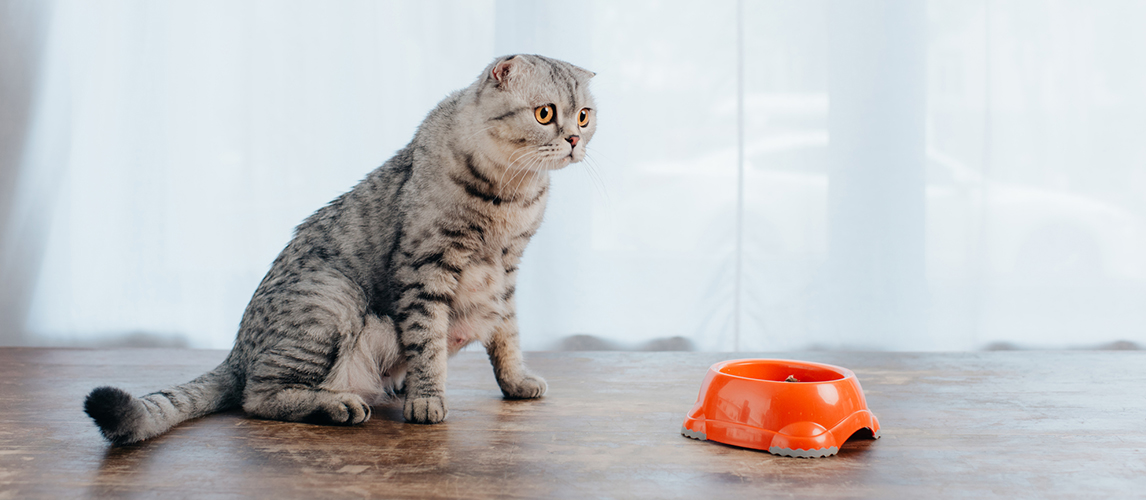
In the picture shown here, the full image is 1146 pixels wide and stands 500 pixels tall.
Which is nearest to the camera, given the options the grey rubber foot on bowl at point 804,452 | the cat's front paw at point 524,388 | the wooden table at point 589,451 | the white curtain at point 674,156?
the wooden table at point 589,451

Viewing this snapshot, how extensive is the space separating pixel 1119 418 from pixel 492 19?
194 centimetres

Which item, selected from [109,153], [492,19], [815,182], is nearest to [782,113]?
[815,182]

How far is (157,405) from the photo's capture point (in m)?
1.16

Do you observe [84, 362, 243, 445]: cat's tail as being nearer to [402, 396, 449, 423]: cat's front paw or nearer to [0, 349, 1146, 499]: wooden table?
[0, 349, 1146, 499]: wooden table

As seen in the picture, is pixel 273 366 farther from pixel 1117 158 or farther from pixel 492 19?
Result: pixel 1117 158

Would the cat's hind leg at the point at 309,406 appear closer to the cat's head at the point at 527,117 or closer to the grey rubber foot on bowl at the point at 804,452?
the cat's head at the point at 527,117

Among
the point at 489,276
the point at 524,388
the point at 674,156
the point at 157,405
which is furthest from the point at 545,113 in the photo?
the point at 674,156

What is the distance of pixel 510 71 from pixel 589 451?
67 cm

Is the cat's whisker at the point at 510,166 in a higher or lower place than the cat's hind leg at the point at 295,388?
higher

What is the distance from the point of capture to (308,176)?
2.35 m

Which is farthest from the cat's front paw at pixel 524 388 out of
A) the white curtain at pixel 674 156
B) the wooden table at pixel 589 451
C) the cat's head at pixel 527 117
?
the white curtain at pixel 674 156

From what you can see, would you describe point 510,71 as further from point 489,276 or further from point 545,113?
point 489,276

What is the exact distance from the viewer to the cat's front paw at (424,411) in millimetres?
1244

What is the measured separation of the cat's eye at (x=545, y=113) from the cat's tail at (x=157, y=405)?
76 cm
